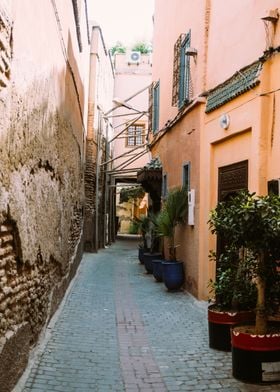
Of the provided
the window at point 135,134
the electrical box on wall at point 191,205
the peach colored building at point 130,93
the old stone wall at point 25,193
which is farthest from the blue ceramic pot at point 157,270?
the window at point 135,134

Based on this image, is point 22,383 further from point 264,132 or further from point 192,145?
point 192,145

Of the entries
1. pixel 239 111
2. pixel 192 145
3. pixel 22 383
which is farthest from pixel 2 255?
pixel 192 145

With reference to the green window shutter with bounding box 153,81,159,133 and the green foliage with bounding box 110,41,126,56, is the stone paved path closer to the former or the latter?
the green window shutter with bounding box 153,81,159,133

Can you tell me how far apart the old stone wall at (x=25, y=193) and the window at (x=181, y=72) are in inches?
163

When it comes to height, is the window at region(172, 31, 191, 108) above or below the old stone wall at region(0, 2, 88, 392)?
above

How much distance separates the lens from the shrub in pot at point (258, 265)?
180 inches

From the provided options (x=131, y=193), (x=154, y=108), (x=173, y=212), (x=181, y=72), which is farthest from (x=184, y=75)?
(x=131, y=193)

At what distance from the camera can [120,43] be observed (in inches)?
1321

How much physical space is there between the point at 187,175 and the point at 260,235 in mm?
6048

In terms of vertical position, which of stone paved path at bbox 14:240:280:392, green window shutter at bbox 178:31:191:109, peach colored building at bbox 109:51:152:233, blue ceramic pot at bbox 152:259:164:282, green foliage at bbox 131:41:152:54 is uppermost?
green foliage at bbox 131:41:152:54

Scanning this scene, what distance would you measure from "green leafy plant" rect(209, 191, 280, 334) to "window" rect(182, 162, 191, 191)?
16.4 feet

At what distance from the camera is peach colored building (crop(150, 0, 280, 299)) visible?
672cm

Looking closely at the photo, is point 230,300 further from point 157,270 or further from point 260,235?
point 157,270

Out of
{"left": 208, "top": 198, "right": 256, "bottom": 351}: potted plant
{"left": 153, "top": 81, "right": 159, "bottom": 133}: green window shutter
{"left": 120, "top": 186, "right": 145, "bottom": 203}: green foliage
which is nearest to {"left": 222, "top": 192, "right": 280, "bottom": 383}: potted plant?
{"left": 208, "top": 198, "right": 256, "bottom": 351}: potted plant
